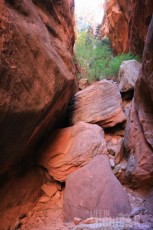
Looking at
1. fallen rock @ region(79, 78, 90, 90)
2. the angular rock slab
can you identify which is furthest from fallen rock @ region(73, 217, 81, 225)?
fallen rock @ region(79, 78, 90, 90)

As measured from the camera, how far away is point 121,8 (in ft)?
35.8

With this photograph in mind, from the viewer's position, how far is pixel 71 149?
13.0 feet

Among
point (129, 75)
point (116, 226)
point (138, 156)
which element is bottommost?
point (116, 226)

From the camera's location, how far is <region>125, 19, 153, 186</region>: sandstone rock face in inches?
127

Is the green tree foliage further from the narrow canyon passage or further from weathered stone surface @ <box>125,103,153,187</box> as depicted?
weathered stone surface @ <box>125,103,153,187</box>

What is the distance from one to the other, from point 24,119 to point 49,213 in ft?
5.21

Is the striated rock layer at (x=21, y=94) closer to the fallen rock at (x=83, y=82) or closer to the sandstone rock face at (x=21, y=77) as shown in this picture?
the sandstone rock face at (x=21, y=77)

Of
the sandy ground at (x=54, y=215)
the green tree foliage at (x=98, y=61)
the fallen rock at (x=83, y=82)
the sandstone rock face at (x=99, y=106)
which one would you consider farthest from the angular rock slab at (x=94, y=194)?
the fallen rock at (x=83, y=82)

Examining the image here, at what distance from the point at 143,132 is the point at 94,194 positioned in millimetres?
1338

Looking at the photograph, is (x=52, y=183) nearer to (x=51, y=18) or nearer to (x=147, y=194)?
(x=147, y=194)

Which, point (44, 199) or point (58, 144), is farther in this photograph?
point (58, 144)

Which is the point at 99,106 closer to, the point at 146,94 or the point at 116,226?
the point at 146,94

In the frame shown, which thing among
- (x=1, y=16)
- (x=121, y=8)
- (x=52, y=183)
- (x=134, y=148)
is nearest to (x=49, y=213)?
(x=52, y=183)

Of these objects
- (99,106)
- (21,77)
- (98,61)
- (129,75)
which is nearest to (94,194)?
(21,77)
